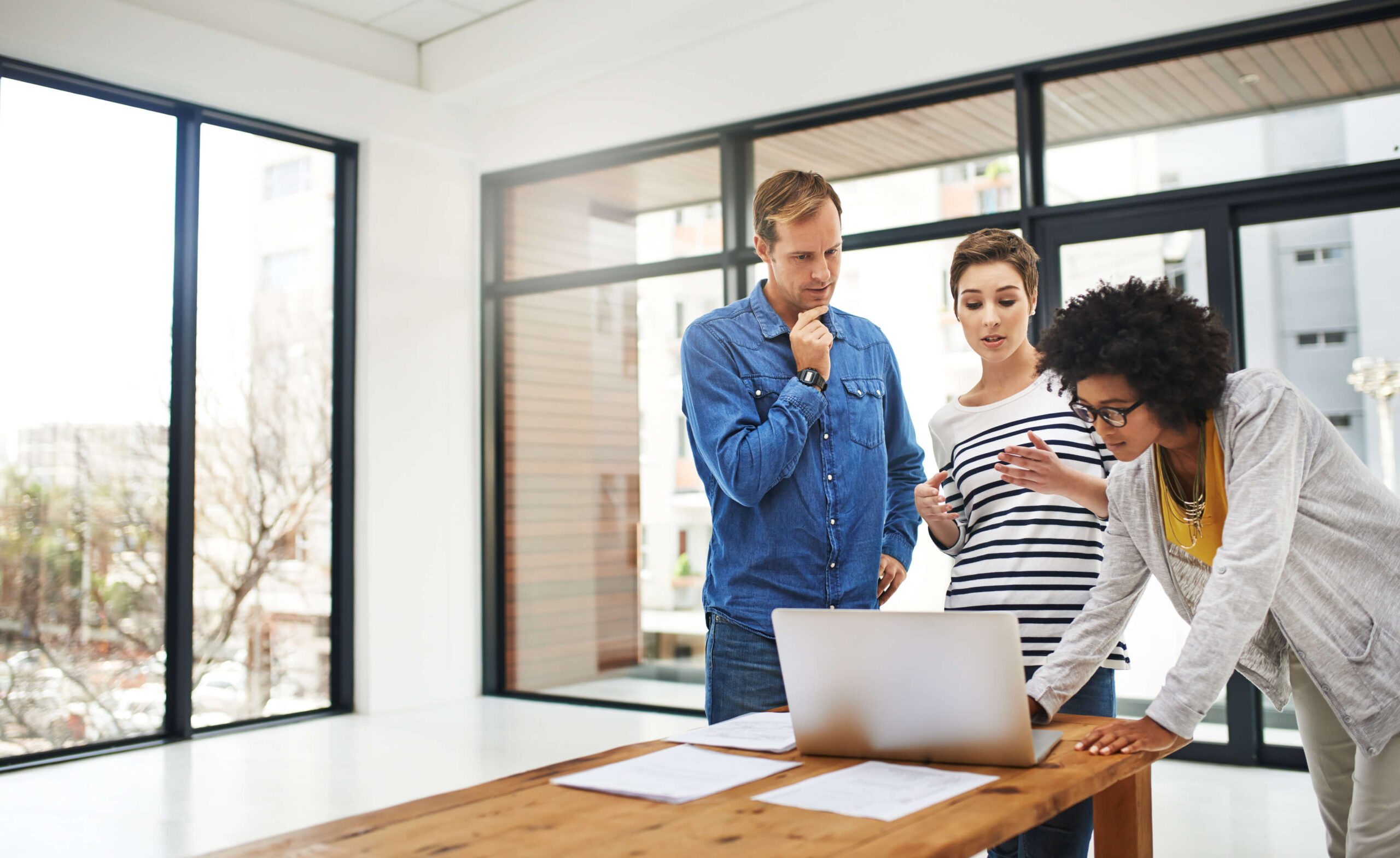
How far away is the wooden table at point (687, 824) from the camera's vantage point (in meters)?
1.08

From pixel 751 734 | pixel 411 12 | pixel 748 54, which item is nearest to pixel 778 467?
pixel 751 734

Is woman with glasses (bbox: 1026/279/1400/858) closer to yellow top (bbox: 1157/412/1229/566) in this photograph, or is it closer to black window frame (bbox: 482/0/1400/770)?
yellow top (bbox: 1157/412/1229/566)

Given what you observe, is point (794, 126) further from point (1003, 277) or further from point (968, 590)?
point (968, 590)

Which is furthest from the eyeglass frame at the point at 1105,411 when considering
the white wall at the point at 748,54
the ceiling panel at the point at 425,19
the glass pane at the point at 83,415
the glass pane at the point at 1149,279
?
the ceiling panel at the point at 425,19

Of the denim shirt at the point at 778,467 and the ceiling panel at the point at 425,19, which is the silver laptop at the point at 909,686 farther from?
the ceiling panel at the point at 425,19

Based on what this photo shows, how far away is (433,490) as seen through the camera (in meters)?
5.54

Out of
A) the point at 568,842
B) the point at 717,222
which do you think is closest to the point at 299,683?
the point at 717,222

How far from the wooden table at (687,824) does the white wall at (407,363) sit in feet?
13.5

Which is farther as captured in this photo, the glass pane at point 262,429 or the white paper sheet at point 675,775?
the glass pane at point 262,429

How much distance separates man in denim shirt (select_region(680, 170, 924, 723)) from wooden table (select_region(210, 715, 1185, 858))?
51cm

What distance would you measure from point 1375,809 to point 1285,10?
9.96ft

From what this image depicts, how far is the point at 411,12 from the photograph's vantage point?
5.18 m

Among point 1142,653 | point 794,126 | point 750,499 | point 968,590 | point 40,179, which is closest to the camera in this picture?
point 750,499

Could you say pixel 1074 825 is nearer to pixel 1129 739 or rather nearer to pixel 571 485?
pixel 1129 739
